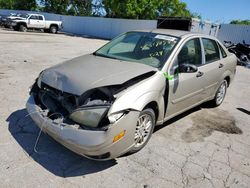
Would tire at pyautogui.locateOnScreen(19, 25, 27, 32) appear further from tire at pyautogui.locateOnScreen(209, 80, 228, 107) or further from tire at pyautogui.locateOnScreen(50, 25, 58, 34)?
tire at pyautogui.locateOnScreen(209, 80, 228, 107)

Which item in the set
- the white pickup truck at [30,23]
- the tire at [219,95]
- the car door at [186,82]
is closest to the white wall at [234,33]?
the white pickup truck at [30,23]

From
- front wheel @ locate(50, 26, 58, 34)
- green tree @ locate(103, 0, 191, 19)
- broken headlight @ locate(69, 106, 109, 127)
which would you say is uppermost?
green tree @ locate(103, 0, 191, 19)

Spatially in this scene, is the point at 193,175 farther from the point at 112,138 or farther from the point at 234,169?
the point at 112,138

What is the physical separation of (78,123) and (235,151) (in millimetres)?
2521

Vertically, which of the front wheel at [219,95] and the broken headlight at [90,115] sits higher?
the broken headlight at [90,115]

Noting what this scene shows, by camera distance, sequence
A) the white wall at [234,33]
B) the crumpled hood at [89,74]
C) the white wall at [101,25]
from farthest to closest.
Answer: the white wall at [101,25]
the white wall at [234,33]
the crumpled hood at [89,74]

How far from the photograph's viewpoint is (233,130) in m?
4.78

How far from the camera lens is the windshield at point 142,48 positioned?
4.05 metres

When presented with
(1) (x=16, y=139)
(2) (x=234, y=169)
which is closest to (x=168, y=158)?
(2) (x=234, y=169)

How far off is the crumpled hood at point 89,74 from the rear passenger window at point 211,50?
5.71 feet

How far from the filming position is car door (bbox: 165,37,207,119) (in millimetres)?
3971

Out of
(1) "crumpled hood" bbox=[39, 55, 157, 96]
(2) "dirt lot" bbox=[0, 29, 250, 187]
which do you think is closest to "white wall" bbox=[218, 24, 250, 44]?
(2) "dirt lot" bbox=[0, 29, 250, 187]

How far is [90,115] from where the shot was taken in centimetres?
293

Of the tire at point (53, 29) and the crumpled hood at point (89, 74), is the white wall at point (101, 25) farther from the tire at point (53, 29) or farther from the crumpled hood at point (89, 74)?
the crumpled hood at point (89, 74)
